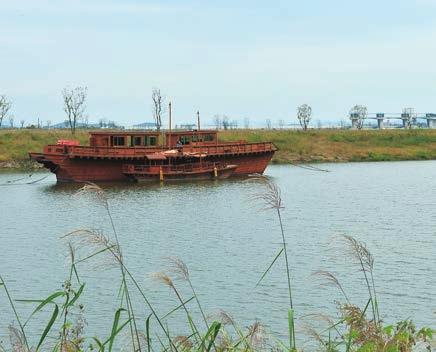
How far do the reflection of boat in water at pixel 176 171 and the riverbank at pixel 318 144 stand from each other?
18.8 meters

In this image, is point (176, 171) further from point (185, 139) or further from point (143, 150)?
point (185, 139)

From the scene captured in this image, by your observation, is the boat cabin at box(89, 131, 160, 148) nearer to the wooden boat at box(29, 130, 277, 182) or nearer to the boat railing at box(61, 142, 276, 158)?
the wooden boat at box(29, 130, 277, 182)

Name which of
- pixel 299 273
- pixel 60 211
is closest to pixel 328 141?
pixel 60 211

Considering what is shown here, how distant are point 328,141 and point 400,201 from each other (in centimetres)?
4178

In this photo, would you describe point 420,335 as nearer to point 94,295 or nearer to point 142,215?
point 94,295

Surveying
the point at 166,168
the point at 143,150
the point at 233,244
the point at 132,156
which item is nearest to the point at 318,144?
the point at 166,168

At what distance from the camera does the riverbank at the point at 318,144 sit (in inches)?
2562

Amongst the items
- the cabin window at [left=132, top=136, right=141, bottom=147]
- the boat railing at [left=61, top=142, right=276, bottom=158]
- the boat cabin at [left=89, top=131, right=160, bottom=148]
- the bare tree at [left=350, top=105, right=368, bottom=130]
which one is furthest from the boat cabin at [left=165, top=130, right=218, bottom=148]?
the bare tree at [left=350, top=105, right=368, bottom=130]

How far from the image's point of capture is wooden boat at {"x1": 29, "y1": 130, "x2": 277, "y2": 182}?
148 ft

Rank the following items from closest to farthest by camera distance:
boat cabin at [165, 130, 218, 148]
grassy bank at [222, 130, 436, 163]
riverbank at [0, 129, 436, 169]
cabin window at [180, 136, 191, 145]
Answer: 1. boat cabin at [165, 130, 218, 148]
2. cabin window at [180, 136, 191, 145]
3. riverbank at [0, 129, 436, 169]
4. grassy bank at [222, 130, 436, 163]

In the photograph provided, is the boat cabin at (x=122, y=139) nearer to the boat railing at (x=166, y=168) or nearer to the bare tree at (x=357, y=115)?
the boat railing at (x=166, y=168)

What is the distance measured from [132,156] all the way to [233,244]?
24512mm

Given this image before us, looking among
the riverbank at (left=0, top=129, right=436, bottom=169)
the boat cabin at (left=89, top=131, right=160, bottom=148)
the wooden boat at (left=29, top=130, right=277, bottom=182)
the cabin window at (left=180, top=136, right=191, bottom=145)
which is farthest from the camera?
the riverbank at (left=0, top=129, right=436, bottom=169)

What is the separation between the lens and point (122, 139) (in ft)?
154
